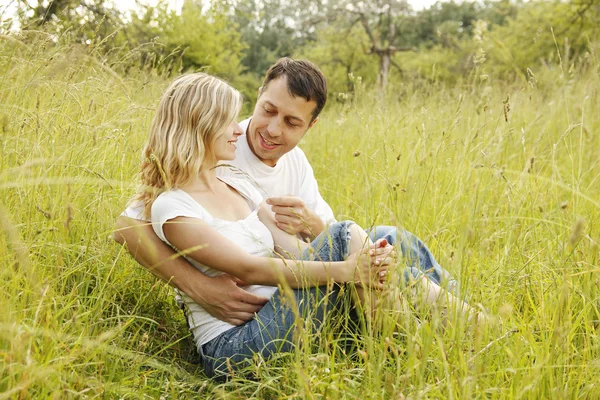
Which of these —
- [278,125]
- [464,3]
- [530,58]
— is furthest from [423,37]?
[278,125]

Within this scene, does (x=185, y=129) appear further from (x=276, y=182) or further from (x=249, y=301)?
(x=276, y=182)

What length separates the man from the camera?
206 cm

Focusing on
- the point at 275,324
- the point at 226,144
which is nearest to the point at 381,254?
the point at 275,324

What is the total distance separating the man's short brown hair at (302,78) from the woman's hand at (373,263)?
3.66 feet

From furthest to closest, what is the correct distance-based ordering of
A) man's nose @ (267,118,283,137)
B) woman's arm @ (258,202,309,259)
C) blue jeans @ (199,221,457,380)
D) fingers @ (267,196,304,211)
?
man's nose @ (267,118,283,137) → woman's arm @ (258,202,309,259) → fingers @ (267,196,304,211) → blue jeans @ (199,221,457,380)

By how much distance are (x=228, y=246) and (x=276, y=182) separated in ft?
3.19

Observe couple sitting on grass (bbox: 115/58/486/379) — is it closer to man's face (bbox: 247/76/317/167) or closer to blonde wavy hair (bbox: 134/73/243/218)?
blonde wavy hair (bbox: 134/73/243/218)

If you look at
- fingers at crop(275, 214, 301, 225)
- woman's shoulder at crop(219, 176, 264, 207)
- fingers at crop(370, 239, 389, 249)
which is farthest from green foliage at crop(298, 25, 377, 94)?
fingers at crop(370, 239, 389, 249)

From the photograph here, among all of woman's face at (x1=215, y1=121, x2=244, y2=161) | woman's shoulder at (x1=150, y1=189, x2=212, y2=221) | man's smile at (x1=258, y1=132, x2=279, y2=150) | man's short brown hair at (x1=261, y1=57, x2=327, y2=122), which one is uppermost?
man's short brown hair at (x1=261, y1=57, x2=327, y2=122)

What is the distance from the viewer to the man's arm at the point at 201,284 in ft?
6.70

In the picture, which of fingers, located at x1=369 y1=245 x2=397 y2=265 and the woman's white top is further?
the woman's white top

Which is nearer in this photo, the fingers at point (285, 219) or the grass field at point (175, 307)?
the grass field at point (175, 307)

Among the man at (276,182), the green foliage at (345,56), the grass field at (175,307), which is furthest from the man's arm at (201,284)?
the green foliage at (345,56)

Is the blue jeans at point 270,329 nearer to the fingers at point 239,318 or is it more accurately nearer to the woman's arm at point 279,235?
the fingers at point 239,318
